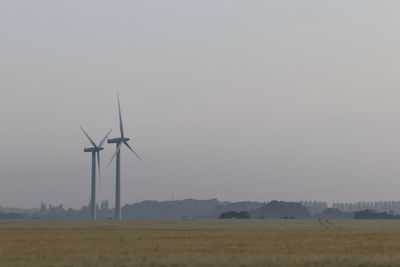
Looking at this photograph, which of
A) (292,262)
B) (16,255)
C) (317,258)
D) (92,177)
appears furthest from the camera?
(92,177)

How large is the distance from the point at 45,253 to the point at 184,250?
865cm

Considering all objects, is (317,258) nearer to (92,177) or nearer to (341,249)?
(341,249)

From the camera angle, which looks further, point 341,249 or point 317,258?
point 341,249

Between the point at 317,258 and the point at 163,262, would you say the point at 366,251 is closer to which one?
the point at 317,258

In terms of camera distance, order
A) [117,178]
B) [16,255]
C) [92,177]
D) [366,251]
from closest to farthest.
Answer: [16,255]
[366,251]
[117,178]
[92,177]

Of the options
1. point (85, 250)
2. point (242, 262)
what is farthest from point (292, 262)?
point (85, 250)

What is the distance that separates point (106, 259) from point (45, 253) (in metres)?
7.65

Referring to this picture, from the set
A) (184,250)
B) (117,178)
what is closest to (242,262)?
(184,250)

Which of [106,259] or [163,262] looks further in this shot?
[106,259]

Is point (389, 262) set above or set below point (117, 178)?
below

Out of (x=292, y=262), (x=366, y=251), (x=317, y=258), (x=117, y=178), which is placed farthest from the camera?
(x=117, y=178)

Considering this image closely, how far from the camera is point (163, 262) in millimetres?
38156

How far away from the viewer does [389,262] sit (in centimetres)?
3816

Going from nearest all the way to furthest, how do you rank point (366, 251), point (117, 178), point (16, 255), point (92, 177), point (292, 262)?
point (292, 262) → point (16, 255) → point (366, 251) → point (117, 178) → point (92, 177)
